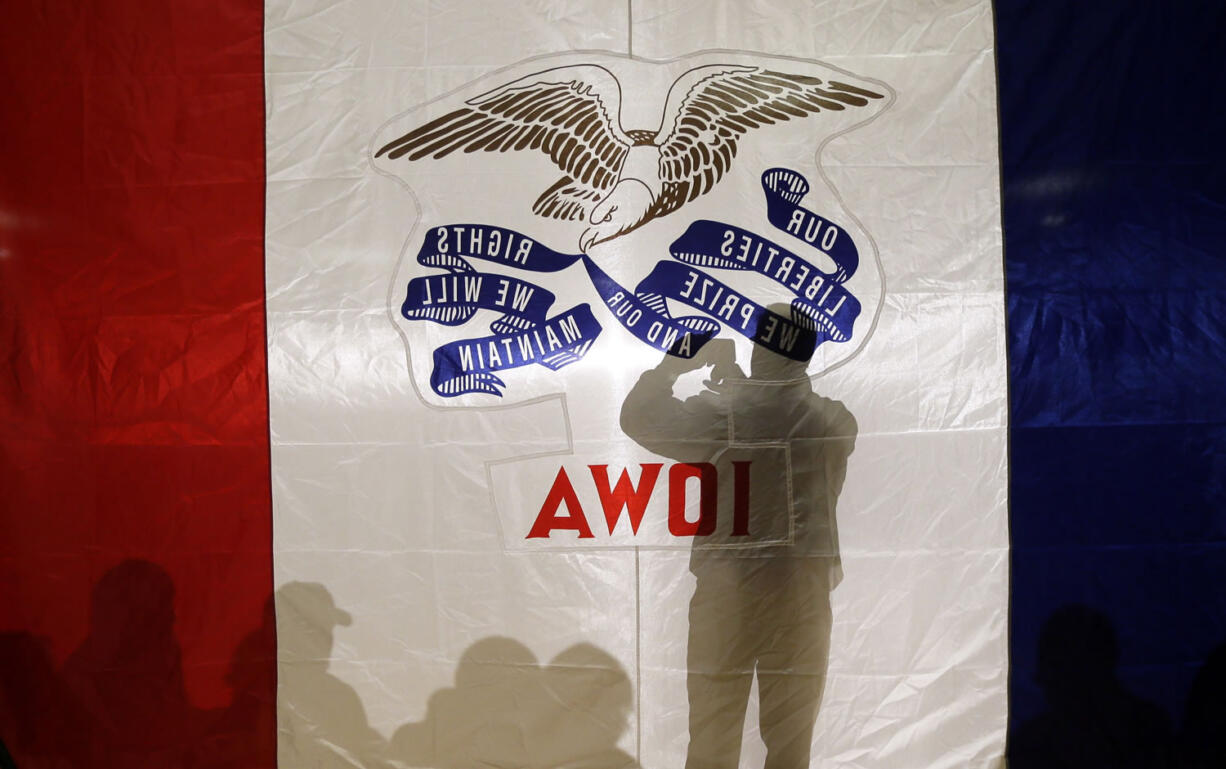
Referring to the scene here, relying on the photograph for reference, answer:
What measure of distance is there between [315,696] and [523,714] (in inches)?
18.7

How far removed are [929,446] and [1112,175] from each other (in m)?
0.72

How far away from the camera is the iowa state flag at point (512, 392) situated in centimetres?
141

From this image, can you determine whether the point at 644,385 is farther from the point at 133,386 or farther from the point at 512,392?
the point at 133,386

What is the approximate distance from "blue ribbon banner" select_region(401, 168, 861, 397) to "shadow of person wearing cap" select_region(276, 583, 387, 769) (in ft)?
1.90

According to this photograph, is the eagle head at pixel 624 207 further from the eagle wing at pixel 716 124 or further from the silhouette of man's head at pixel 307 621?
the silhouette of man's head at pixel 307 621

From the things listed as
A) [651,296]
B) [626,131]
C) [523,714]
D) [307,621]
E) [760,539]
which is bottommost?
[523,714]

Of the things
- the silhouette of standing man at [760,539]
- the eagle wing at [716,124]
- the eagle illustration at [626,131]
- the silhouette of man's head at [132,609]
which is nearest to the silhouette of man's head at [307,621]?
the silhouette of man's head at [132,609]

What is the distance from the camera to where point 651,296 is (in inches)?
55.7

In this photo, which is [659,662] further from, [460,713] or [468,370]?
[468,370]

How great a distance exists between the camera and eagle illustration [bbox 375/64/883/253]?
141cm

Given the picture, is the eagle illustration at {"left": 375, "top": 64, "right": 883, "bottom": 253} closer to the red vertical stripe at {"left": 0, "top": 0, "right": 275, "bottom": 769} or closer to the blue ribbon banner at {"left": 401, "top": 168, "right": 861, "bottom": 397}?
the blue ribbon banner at {"left": 401, "top": 168, "right": 861, "bottom": 397}

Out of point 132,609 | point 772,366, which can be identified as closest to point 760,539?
point 772,366

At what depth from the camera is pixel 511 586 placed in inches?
56.7

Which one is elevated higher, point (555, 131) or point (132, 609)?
point (555, 131)
